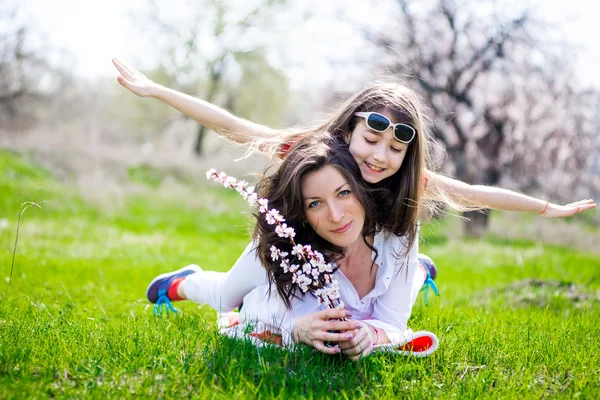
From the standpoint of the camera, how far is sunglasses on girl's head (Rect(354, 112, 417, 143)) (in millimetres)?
3605

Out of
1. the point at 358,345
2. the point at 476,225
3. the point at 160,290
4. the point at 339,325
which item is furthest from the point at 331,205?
the point at 476,225

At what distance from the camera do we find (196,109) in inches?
155

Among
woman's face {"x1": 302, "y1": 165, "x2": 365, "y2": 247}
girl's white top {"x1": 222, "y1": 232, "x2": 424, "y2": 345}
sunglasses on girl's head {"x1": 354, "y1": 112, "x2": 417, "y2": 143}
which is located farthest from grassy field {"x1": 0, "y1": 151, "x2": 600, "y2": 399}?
sunglasses on girl's head {"x1": 354, "y1": 112, "x2": 417, "y2": 143}

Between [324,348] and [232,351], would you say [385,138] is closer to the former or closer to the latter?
[324,348]

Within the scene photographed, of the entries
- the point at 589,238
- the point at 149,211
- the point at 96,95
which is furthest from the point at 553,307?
the point at 96,95

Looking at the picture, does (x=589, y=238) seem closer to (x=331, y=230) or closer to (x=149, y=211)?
(x=149, y=211)

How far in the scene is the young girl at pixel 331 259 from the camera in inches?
126

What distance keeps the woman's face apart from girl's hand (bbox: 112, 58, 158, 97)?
1.40 m

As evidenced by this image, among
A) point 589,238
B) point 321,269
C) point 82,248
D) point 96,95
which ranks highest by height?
point 321,269

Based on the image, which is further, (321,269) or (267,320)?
(267,320)

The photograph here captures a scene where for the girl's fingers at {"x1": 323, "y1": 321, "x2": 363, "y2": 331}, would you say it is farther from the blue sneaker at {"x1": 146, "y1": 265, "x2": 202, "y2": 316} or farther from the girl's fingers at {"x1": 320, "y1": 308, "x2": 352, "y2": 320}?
the blue sneaker at {"x1": 146, "y1": 265, "x2": 202, "y2": 316}

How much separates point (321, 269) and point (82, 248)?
630cm

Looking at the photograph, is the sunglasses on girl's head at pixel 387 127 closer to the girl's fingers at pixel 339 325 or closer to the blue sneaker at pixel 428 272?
the girl's fingers at pixel 339 325

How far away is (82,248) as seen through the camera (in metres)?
8.30
